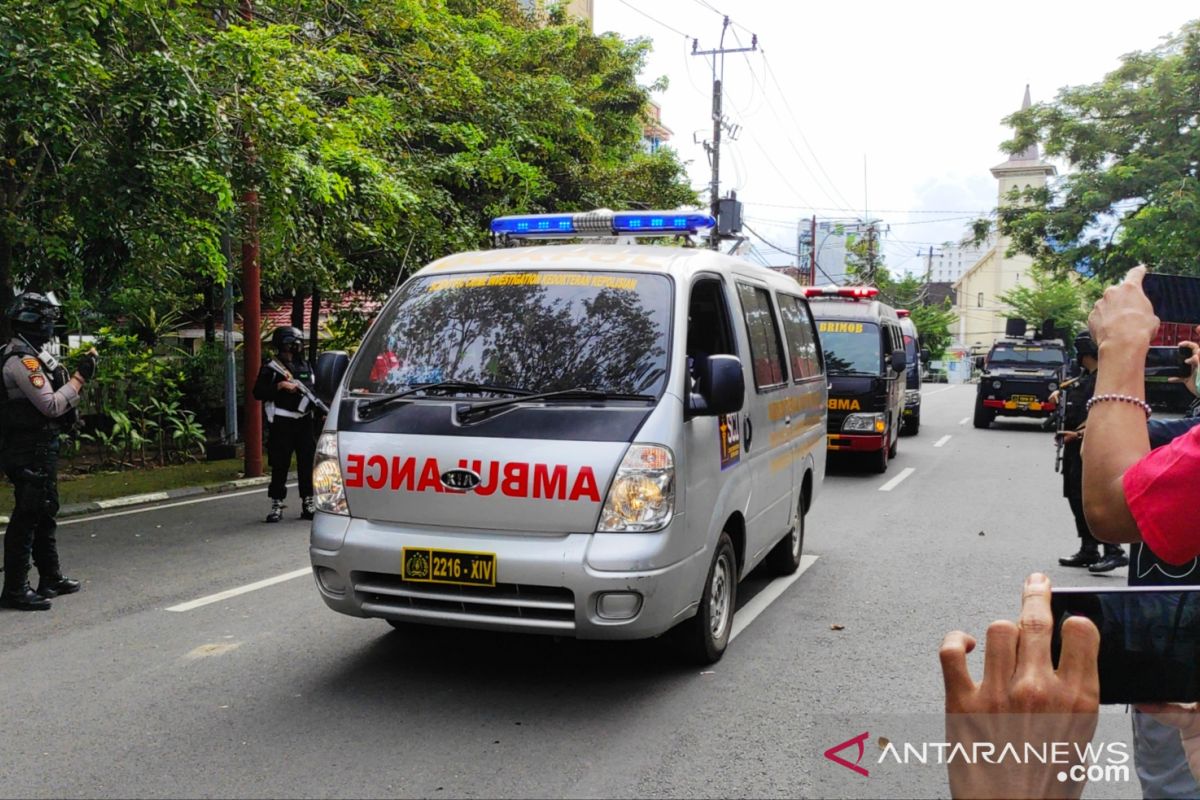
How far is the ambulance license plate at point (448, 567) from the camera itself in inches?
173

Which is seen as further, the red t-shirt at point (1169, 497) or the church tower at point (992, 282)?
the church tower at point (992, 282)

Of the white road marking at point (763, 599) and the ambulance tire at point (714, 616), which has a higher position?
the ambulance tire at point (714, 616)

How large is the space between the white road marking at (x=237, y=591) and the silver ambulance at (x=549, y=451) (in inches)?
78.7

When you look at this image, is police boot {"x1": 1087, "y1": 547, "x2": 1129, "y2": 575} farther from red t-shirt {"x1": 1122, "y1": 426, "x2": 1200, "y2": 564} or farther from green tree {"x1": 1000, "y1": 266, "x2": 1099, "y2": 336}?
green tree {"x1": 1000, "y1": 266, "x2": 1099, "y2": 336}

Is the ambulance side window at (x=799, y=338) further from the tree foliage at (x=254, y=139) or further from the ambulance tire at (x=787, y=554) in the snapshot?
the tree foliage at (x=254, y=139)

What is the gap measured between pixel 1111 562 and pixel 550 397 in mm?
5464

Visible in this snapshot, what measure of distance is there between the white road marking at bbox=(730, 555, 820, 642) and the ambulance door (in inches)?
16.4

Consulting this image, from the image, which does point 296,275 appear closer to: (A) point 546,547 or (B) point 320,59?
(B) point 320,59

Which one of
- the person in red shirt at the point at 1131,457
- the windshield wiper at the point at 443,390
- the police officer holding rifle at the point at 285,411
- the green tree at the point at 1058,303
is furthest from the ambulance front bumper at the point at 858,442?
the green tree at the point at 1058,303

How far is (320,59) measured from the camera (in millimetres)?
10719

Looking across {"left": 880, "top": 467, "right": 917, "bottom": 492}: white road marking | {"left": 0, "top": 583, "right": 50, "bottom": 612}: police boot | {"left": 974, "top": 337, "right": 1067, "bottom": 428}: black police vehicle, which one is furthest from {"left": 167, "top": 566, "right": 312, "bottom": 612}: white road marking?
{"left": 974, "top": 337, "right": 1067, "bottom": 428}: black police vehicle

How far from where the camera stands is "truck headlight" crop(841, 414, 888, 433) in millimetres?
13320

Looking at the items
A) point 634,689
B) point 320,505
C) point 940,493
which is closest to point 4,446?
point 320,505

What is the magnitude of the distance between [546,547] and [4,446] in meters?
4.07
